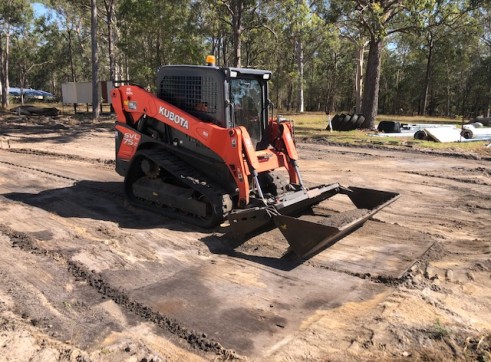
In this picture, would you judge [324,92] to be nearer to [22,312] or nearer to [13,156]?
[13,156]

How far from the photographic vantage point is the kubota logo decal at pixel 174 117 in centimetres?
659

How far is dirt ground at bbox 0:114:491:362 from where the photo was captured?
11.9ft

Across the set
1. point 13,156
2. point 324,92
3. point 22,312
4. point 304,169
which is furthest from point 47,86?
point 22,312

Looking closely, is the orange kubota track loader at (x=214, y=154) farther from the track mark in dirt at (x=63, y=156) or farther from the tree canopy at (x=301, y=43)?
the tree canopy at (x=301, y=43)

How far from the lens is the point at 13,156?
1228 cm

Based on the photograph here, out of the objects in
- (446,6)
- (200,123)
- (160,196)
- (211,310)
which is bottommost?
(211,310)

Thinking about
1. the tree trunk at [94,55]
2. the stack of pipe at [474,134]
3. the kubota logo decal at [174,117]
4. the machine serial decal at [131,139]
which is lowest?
the stack of pipe at [474,134]

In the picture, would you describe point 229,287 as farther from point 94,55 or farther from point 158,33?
point 158,33

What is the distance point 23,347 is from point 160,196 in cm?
374

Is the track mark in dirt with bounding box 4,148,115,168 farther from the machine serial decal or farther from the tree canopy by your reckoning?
the tree canopy

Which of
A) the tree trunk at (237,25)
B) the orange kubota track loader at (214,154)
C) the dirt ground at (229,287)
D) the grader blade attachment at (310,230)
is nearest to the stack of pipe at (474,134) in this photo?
the dirt ground at (229,287)

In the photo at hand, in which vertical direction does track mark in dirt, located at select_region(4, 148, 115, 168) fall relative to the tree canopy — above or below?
below

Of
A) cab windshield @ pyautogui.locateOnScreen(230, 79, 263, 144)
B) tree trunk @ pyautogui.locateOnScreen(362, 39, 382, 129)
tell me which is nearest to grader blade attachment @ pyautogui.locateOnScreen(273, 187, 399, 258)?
cab windshield @ pyautogui.locateOnScreen(230, 79, 263, 144)

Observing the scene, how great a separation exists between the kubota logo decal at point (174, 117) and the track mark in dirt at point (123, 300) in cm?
251
